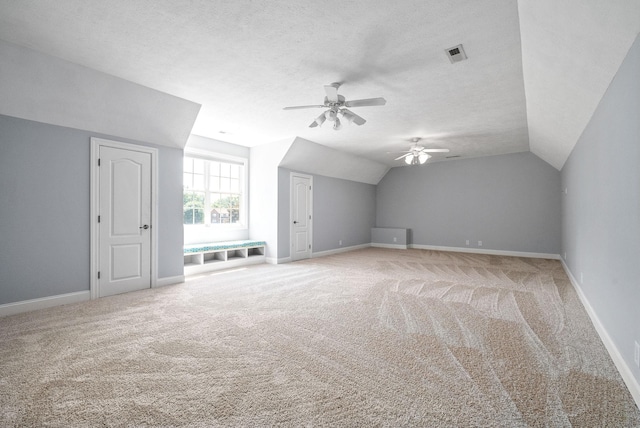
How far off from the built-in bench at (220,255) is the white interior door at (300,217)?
832 millimetres

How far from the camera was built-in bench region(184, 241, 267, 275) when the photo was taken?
5.78m

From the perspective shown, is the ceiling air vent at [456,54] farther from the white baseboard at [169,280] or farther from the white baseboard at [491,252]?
the white baseboard at [491,252]

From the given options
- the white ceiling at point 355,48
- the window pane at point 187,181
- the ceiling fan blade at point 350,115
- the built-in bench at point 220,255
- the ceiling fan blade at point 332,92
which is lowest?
the built-in bench at point 220,255

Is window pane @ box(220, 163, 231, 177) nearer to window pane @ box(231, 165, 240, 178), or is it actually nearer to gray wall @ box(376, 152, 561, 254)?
window pane @ box(231, 165, 240, 178)

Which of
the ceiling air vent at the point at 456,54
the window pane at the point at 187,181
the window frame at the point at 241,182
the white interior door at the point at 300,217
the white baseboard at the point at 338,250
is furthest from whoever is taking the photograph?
the white baseboard at the point at 338,250

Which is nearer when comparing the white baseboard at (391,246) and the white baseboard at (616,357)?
the white baseboard at (616,357)

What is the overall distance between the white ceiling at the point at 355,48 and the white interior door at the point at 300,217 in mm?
2846

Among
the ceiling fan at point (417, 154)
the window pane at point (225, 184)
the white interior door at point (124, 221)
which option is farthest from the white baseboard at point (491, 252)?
the white interior door at point (124, 221)

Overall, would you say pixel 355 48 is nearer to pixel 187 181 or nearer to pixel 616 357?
pixel 616 357

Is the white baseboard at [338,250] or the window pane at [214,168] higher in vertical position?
the window pane at [214,168]

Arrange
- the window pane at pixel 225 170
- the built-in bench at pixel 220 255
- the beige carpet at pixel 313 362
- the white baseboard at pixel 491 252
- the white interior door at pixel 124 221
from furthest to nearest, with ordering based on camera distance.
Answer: the white baseboard at pixel 491 252, the window pane at pixel 225 170, the built-in bench at pixel 220 255, the white interior door at pixel 124 221, the beige carpet at pixel 313 362

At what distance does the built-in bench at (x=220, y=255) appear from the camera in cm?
578

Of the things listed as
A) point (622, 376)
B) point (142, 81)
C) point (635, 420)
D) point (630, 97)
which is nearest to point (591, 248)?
point (622, 376)

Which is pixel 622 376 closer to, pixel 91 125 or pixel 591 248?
pixel 591 248
